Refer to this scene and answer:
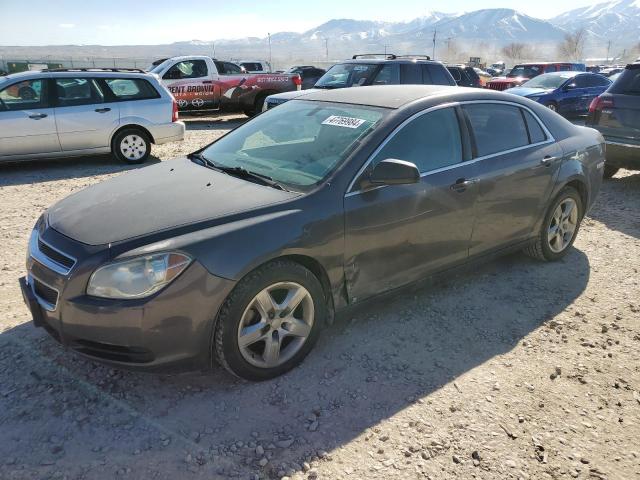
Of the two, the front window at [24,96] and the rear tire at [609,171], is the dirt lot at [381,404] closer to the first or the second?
the rear tire at [609,171]

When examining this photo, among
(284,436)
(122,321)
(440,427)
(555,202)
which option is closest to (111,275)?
(122,321)

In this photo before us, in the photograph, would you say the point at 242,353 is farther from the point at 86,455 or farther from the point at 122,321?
the point at 86,455

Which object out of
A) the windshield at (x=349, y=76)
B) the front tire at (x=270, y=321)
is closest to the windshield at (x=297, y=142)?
the front tire at (x=270, y=321)

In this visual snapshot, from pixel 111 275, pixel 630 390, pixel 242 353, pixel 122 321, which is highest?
pixel 111 275

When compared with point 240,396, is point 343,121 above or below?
above

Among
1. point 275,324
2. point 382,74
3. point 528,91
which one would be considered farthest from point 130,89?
point 528,91

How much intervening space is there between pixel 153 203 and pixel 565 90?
47.5 ft

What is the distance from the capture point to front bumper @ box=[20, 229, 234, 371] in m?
2.58

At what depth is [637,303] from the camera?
13.5ft

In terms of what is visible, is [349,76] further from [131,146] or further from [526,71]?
[526,71]

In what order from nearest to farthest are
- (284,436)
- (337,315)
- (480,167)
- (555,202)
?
(284,436) → (337,315) → (480,167) → (555,202)

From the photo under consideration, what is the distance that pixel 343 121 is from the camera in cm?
363

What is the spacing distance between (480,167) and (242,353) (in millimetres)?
2208

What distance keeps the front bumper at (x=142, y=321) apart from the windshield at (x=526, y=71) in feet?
65.0
